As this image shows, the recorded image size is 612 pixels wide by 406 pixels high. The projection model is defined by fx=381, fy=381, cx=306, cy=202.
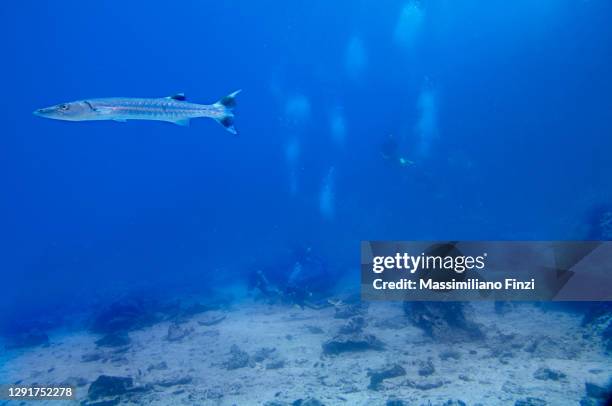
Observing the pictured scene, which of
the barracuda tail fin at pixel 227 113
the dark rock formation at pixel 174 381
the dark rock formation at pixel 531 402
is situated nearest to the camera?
the dark rock formation at pixel 531 402

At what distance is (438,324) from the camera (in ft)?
27.8

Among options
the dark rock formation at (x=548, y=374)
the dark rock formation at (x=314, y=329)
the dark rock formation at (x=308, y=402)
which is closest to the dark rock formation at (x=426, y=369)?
the dark rock formation at (x=548, y=374)

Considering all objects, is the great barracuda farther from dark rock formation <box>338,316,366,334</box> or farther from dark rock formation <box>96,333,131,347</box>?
dark rock formation <box>96,333,131,347</box>

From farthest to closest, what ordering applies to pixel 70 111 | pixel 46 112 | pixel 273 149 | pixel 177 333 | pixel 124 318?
pixel 273 149 → pixel 124 318 → pixel 177 333 → pixel 70 111 → pixel 46 112

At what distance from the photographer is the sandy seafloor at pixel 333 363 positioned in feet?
21.1

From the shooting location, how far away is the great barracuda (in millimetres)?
6094

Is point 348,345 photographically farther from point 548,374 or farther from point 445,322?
point 548,374

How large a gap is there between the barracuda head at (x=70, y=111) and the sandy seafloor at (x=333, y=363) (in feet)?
17.2

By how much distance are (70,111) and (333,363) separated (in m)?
6.74

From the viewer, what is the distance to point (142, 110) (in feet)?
21.7

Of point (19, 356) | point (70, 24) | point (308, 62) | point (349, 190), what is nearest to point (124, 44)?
point (70, 24)

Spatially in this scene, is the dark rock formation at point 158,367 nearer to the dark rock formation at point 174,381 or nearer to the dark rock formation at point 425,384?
the dark rock formation at point 174,381

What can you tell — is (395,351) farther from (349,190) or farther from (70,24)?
(70,24)

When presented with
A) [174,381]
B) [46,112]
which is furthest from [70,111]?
[174,381]
